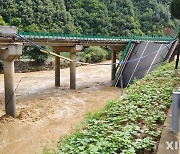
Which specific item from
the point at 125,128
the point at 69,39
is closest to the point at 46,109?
the point at 69,39

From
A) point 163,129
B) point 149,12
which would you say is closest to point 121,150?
point 163,129

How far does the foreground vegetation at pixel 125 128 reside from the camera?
14.5ft

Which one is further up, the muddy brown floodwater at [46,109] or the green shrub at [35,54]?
the green shrub at [35,54]

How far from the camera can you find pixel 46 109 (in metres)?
16.2

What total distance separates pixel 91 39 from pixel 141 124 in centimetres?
1789

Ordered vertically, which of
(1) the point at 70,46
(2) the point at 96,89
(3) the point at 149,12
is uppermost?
(3) the point at 149,12

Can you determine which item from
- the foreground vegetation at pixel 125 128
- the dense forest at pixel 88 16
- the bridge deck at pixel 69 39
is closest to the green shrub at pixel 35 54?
the dense forest at pixel 88 16

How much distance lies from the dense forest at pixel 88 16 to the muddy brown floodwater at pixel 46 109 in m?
18.3

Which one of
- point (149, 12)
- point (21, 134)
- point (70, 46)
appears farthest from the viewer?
point (149, 12)

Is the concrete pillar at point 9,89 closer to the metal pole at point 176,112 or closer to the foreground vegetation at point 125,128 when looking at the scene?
the foreground vegetation at point 125,128

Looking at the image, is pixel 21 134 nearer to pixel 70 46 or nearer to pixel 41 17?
pixel 70 46

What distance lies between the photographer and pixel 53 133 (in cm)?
1191

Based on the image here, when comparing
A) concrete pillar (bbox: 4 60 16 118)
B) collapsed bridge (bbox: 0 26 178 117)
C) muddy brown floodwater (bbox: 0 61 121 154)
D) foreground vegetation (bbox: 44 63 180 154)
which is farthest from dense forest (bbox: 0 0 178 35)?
foreground vegetation (bbox: 44 63 180 154)

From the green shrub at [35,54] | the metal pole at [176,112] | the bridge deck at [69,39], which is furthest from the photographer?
the green shrub at [35,54]
